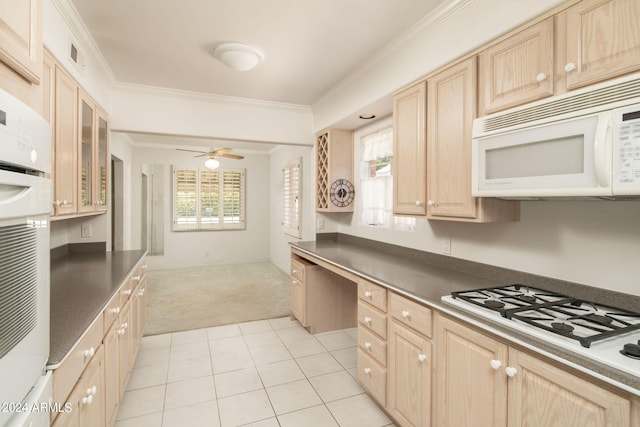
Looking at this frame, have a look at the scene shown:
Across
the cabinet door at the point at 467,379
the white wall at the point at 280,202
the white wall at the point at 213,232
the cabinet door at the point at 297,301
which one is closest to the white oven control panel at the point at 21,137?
the cabinet door at the point at 467,379

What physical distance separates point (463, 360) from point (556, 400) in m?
0.39

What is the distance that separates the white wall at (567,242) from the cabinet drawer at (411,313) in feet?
2.28

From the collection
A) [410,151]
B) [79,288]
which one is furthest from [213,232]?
[410,151]

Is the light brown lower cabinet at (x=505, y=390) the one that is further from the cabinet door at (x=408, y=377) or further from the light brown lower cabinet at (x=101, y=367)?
the light brown lower cabinet at (x=101, y=367)

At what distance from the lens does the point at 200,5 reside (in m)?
2.01

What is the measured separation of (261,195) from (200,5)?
214 inches

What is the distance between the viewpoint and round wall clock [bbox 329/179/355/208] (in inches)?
144

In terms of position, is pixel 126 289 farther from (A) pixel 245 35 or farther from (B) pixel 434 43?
(B) pixel 434 43

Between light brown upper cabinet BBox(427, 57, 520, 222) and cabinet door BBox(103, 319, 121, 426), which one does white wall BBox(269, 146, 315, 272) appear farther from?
cabinet door BBox(103, 319, 121, 426)

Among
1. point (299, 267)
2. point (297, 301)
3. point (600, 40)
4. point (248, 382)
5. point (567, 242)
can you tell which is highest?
point (600, 40)

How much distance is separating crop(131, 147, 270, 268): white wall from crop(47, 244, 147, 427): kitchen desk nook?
374 centimetres

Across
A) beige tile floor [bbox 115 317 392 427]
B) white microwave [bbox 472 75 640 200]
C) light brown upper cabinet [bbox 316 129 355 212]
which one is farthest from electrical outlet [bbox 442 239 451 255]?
light brown upper cabinet [bbox 316 129 355 212]

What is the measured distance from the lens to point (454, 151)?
1945 mm

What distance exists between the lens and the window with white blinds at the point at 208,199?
263 inches
